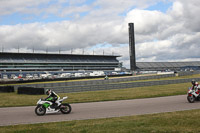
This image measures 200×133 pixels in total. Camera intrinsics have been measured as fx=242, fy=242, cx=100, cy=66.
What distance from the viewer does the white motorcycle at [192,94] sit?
14662mm

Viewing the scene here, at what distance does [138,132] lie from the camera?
732cm

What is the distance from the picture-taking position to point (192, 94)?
48.5 feet

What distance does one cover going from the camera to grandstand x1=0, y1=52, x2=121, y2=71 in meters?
101

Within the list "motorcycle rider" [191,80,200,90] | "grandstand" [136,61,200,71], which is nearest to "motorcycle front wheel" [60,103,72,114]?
"motorcycle rider" [191,80,200,90]

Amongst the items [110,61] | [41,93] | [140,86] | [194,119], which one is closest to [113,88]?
[140,86]

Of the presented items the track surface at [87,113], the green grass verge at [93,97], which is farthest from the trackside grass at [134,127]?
the green grass verge at [93,97]

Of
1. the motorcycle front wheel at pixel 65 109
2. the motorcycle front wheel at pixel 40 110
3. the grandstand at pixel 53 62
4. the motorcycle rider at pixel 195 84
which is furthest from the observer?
the grandstand at pixel 53 62

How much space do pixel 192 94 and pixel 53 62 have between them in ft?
→ 329

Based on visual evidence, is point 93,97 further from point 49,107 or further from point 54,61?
point 54,61

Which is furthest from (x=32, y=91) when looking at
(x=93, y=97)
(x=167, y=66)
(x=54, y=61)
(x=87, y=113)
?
(x=167, y=66)

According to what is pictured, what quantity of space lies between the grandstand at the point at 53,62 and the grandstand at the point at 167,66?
20437mm

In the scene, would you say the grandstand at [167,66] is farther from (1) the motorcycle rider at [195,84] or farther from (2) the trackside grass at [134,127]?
(2) the trackside grass at [134,127]

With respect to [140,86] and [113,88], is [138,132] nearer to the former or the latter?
[113,88]

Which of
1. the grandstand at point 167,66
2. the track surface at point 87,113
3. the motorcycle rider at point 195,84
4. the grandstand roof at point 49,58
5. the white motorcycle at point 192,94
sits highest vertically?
the grandstand roof at point 49,58
